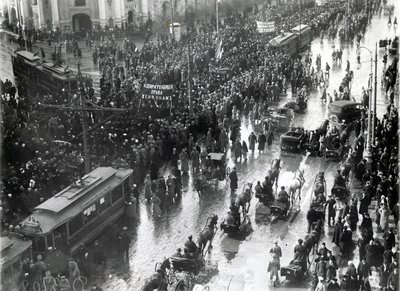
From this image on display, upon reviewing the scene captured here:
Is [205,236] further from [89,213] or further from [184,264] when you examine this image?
[89,213]

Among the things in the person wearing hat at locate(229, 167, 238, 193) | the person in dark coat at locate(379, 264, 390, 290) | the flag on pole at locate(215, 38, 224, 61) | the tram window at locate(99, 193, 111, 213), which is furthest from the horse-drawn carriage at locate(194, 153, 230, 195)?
the flag on pole at locate(215, 38, 224, 61)

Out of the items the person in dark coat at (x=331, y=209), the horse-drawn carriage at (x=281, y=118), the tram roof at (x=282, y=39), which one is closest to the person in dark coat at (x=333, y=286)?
the person in dark coat at (x=331, y=209)

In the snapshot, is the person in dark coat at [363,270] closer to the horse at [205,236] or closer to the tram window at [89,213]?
the horse at [205,236]

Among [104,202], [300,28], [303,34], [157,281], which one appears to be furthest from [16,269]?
[303,34]

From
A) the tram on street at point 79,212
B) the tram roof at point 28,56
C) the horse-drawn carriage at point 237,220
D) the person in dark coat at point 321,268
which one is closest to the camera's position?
the person in dark coat at point 321,268

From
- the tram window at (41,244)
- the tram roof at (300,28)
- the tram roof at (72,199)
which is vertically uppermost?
the tram roof at (300,28)
